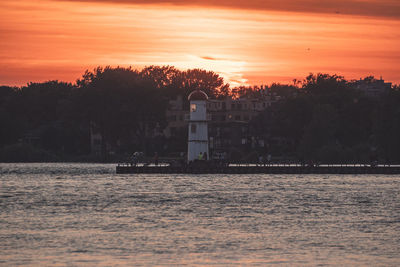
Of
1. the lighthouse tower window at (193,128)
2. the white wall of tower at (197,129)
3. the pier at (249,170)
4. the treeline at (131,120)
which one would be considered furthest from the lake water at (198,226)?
the treeline at (131,120)

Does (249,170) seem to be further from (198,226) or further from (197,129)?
(198,226)

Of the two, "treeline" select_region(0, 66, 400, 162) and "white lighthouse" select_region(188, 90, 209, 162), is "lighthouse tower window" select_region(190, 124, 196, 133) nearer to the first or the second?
"white lighthouse" select_region(188, 90, 209, 162)

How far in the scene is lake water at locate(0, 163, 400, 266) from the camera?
37.3m

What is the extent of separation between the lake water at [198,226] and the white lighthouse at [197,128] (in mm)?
19603

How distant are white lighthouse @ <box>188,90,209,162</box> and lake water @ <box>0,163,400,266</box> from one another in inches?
772

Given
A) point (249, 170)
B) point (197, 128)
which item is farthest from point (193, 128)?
point (249, 170)

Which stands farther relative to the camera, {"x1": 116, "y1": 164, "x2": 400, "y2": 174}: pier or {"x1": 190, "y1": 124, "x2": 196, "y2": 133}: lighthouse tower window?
{"x1": 116, "y1": 164, "x2": 400, "y2": 174}: pier

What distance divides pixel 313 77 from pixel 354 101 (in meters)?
A: 19.7

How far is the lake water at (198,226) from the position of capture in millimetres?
37281

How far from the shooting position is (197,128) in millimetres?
105500

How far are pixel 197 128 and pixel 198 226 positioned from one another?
188 feet

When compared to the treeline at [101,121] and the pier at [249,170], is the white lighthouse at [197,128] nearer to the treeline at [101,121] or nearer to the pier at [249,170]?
the pier at [249,170]

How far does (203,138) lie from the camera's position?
346ft

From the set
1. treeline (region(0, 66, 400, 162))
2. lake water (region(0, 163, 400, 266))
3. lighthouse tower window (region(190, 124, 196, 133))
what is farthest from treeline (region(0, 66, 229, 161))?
lake water (region(0, 163, 400, 266))
